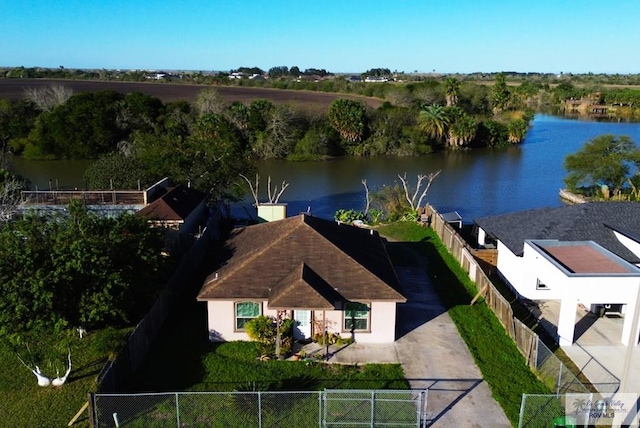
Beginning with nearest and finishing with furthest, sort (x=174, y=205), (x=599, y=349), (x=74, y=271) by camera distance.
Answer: (x=74, y=271) < (x=599, y=349) < (x=174, y=205)

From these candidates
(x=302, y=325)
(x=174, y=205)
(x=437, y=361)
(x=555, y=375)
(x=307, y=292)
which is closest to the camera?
(x=555, y=375)

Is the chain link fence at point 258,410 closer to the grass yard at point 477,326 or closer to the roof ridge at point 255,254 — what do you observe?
the grass yard at point 477,326

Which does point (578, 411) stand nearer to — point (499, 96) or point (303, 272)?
point (303, 272)

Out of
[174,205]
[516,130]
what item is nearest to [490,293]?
[174,205]

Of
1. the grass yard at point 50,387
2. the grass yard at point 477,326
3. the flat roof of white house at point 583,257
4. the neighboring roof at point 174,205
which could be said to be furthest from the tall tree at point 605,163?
the grass yard at point 50,387

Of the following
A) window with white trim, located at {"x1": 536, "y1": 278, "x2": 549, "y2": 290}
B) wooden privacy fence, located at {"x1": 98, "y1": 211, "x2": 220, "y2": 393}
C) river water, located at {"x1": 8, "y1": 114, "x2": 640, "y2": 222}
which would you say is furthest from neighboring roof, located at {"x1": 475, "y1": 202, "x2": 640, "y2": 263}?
river water, located at {"x1": 8, "y1": 114, "x2": 640, "y2": 222}

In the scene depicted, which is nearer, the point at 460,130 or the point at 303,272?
the point at 303,272

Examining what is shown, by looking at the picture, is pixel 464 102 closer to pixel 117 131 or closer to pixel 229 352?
pixel 117 131
